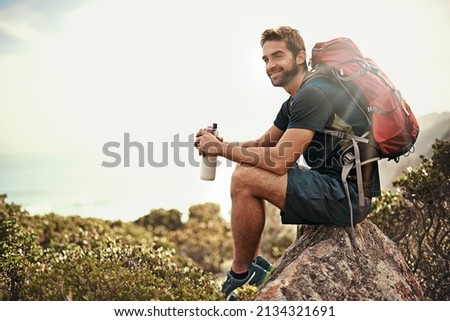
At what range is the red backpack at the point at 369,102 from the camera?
427cm

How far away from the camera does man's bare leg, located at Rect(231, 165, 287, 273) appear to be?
4137 millimetres

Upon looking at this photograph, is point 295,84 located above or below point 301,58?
below

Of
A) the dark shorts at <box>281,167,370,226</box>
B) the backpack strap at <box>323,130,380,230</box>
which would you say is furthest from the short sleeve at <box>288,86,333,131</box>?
the dark shorts at <box>281,167,370,226</box>

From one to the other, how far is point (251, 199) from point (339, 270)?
82 cm

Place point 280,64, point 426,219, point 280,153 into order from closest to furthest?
point 280,153, point 280,64, point 426,219

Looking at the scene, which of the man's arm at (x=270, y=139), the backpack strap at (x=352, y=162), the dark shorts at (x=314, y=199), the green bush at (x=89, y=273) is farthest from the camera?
the green bush at (x=89, y=273)

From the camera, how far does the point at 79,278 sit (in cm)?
563

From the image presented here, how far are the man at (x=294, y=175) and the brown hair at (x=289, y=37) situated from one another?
23cm

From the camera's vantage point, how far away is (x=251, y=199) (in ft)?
13.7

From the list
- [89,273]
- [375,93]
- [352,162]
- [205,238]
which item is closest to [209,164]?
[352,162]

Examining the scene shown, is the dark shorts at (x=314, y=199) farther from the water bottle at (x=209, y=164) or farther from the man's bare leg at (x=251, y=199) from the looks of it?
the water bottle at (x=209, y=164)

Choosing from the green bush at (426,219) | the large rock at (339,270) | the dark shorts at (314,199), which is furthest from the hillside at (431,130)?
the dark shorts at (314,199)

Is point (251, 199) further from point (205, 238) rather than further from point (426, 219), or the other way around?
point (205, 238)
